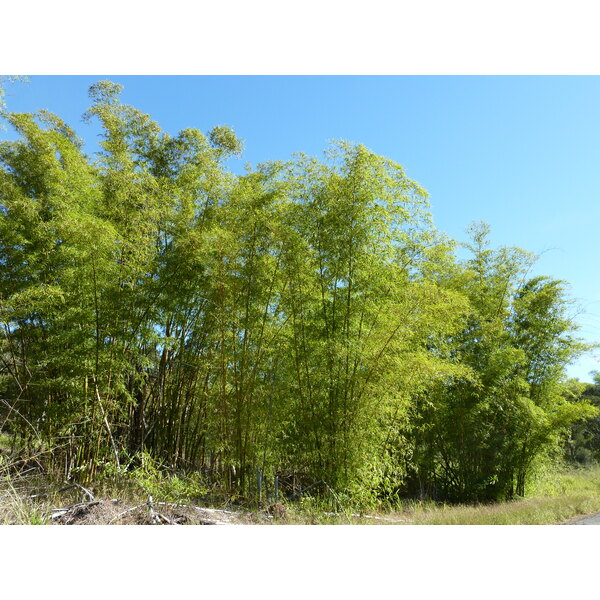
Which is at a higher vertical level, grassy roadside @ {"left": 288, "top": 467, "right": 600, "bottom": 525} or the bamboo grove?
the bamboo grove

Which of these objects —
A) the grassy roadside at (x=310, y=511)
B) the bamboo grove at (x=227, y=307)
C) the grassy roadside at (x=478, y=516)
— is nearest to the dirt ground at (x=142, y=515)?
the grassy roadside at (x=310, y=511)

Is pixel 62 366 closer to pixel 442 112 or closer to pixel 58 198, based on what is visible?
pixel 58 198

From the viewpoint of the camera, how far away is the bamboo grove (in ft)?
13.0

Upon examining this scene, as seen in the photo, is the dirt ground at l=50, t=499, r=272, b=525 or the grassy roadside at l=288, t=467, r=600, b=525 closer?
the dirt ground at l=50, t=499, r=272, b=525

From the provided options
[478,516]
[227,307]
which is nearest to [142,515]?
[227,307]

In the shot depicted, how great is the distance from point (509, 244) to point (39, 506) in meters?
6.05

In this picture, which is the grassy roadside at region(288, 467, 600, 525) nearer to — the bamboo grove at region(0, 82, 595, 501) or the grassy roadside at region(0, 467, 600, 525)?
the grassy roadside at region(0, 467, 600, 525)

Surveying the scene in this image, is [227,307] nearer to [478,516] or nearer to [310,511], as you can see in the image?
[310,511]

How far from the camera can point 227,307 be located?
471 centimetres

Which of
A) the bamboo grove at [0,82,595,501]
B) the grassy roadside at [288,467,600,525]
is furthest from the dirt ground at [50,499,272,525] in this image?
the bamboo grove at [0,82,595,501]

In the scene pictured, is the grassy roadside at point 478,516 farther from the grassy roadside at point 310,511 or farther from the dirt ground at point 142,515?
the dirt ground at point 142,515
